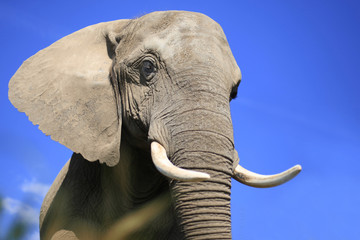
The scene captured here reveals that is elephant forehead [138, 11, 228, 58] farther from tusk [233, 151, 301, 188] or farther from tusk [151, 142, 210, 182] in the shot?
tusk [233, 151, 301, 188]

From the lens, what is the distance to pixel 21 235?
1034mm

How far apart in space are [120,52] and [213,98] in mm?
1131

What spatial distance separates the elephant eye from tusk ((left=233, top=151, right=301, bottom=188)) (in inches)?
39.8

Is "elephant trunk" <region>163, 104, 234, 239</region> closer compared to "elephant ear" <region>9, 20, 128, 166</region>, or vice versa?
"elephant trunk" <region>163, 104, 234, 239</region>

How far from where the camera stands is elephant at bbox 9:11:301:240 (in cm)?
297

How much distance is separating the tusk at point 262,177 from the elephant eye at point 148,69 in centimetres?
101

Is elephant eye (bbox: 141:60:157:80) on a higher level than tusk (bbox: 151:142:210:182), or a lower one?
higher

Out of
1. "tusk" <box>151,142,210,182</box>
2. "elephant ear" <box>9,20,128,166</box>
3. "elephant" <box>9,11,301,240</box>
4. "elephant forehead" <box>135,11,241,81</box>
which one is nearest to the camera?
"tusk" <box>151,142,210,182</box>

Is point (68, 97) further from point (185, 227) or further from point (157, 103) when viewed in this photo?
point (185, 227)

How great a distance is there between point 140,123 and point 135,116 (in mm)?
73

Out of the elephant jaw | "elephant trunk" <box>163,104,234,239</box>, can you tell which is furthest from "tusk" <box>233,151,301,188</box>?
"elephant trunk" <box>163,104,234,239</box>

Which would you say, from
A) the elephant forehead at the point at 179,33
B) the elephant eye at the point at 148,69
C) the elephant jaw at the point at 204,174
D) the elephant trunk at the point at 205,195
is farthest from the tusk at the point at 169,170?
the elephant forehead at the point at 179,33

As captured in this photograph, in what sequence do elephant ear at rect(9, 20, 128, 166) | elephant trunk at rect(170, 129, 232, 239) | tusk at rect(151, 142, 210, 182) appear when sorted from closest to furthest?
tusk at rect(151, 142, 210, 182)
elephant trunk at rect(170, 129, 232, 239)
elephant ear at rect(9, 20, 128, 166)

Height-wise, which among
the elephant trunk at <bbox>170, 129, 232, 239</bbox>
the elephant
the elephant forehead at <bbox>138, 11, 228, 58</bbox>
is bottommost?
the elephant trunk at <bbox>170, 129, 232, 239</bbox>
